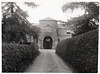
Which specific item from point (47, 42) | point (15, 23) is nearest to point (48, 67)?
point (15, 23)

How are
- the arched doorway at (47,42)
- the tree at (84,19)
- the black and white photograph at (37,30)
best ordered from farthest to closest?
the arched doorway at (47,42)
the tree at (84,19)
the black and white photograph at (37,30)

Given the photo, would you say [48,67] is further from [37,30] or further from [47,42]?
[47,42]

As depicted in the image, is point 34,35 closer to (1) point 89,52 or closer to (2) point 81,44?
(2) point 81,44

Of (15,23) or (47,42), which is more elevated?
(15,23)

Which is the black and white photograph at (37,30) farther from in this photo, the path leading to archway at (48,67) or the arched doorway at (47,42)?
the arched doorway at (47,42)

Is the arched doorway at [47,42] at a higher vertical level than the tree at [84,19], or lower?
lower

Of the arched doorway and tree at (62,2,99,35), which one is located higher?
tree at (62,2,99,35)

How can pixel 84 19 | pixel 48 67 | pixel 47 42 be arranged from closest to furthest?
pixel 48 67
pixel 84 19
pixel 47 42

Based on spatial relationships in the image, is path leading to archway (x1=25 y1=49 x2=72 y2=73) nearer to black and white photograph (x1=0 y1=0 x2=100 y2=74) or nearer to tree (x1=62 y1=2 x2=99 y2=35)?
black and white photograph (x1=0 y1=0 x2=100 y2=74)

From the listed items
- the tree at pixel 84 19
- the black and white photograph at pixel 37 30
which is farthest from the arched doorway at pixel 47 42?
the tree at pixel 84 19

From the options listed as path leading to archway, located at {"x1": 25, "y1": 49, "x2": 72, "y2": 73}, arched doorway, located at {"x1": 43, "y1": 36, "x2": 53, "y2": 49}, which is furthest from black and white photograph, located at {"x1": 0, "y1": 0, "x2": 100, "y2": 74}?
arched doorway, located at {"x1": 43, "y1": 36, "x2": 53, "y2": 49}

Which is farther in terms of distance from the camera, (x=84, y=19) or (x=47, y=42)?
(x=47, y=42)

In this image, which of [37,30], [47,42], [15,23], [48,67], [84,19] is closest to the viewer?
[48,67]

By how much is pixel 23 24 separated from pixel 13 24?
610 mm
